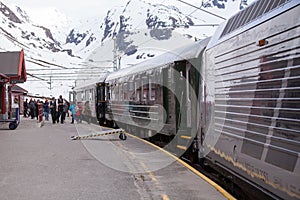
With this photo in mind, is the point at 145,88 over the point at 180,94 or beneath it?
over

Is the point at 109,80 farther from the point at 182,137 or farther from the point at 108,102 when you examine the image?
the point at 182,137

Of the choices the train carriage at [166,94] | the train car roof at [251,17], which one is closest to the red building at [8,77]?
the train carriage at [166,94]

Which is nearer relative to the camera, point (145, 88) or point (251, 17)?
point (251, 17)

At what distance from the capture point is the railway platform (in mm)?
8172

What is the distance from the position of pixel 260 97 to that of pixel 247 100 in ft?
1.73

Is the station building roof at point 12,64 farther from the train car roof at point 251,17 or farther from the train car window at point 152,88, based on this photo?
the train car roof at point 251,17

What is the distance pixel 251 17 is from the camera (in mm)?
7004

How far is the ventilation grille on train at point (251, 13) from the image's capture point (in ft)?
20.3

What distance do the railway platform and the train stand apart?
68 cm

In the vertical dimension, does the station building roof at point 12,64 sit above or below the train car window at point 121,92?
above

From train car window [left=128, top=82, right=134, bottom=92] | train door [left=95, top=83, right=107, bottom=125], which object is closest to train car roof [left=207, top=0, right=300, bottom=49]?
train car window [left=128, top=82, right=134, bottom=92]

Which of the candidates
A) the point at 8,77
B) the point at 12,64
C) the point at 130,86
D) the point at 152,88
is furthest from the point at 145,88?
the point at 12,64

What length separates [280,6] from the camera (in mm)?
5734

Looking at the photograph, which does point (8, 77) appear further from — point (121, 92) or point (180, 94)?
point (180, 94)
